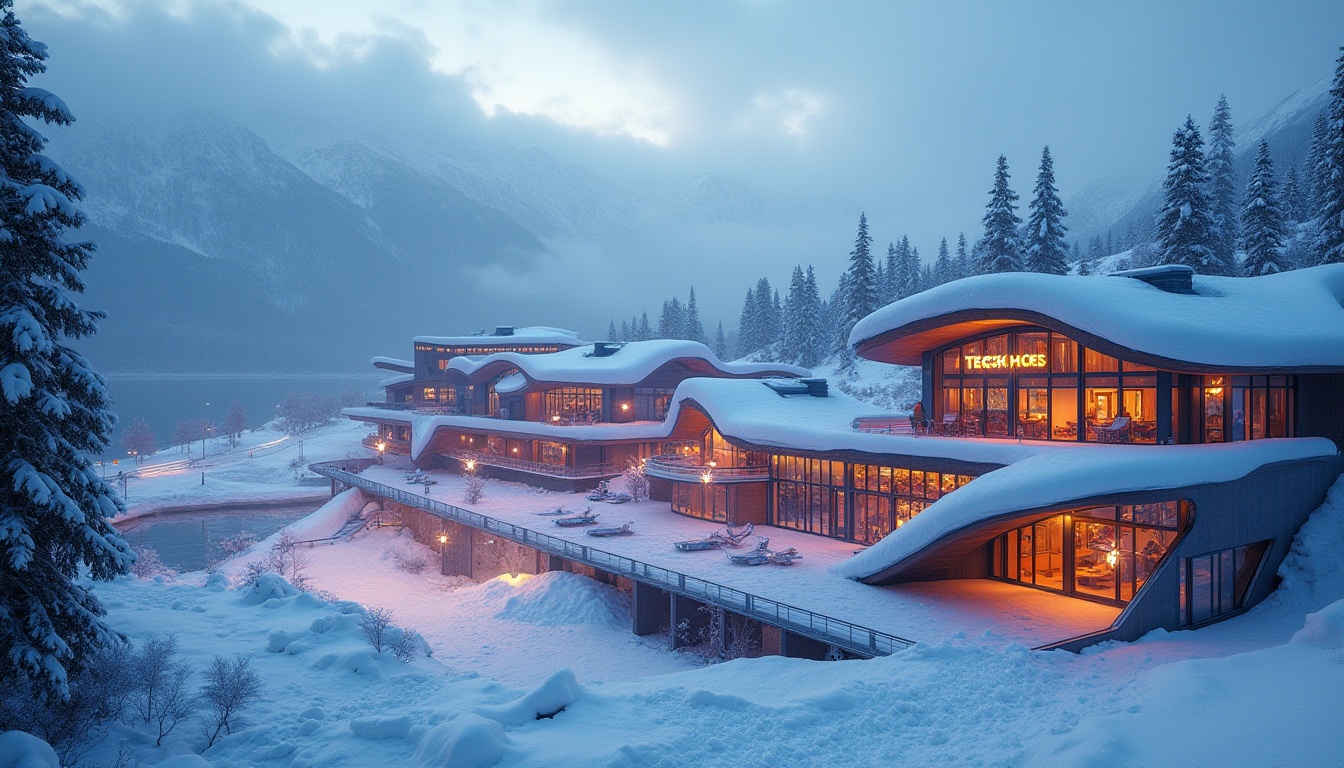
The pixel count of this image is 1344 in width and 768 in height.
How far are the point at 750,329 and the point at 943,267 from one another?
28663 mm

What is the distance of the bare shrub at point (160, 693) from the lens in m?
13.9

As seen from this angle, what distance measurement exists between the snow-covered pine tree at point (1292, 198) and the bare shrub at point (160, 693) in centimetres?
9285

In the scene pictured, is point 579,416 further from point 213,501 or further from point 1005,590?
point 213,501

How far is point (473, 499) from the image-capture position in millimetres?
47969

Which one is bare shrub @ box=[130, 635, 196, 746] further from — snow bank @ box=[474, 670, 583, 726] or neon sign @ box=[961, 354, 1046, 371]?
neon sign @ box=[961, 354, 1046, 371]

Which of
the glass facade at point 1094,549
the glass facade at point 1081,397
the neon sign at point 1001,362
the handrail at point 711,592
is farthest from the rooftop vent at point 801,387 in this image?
the glass facade at point 1094,549

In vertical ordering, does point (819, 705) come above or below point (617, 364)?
below

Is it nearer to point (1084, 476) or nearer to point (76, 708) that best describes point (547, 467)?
point (1084, 476)

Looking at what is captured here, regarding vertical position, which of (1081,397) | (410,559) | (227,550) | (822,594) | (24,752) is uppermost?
(1081,397)

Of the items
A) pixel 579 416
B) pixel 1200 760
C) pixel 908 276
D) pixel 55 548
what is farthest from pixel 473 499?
pixel 908 276

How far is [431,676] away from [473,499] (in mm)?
30911

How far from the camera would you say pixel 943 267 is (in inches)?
4104

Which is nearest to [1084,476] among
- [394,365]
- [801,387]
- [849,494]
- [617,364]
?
[849,494]

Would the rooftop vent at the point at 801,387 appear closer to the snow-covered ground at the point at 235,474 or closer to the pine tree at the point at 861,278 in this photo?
the pine tree at the point at 861,278
